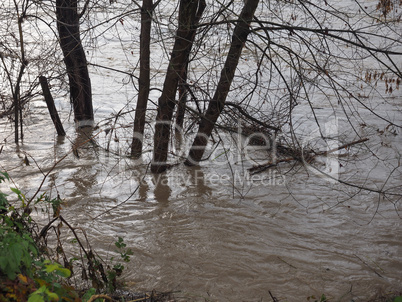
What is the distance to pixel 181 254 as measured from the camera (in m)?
4.78

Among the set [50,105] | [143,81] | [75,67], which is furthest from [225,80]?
[50,105]

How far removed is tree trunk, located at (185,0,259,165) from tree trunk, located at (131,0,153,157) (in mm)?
850

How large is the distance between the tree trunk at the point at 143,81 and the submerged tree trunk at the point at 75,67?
66.4 inches

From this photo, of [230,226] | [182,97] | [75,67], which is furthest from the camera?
[75,67]

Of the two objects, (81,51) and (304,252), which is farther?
(81,51)

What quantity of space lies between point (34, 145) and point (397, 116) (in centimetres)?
721

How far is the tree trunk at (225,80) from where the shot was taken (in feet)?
18.7

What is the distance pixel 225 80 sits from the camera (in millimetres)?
6152

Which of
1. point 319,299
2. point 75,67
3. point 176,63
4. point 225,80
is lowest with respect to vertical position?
point 319,299

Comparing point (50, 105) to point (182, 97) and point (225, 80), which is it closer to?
point (182, 97)

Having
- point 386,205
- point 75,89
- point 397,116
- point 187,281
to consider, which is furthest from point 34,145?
point 397,116

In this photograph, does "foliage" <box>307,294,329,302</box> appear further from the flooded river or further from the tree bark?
the tree bark

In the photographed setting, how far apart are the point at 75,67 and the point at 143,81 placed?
1.91m

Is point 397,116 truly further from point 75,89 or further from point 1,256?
point 1,256
